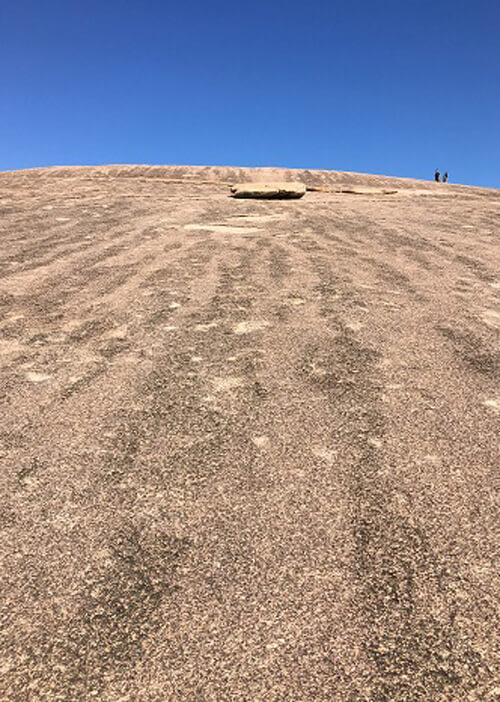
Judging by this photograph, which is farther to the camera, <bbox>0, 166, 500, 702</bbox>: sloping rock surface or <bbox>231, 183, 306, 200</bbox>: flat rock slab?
<bbox>231, 183, 306, 200</bbox>: flat rock slab

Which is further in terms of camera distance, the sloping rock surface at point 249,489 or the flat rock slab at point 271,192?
the flat rock slab at point 271,192

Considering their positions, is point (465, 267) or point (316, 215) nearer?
point (465, 267)

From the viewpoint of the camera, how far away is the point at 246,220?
9258mm

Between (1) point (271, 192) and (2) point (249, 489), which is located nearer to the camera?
(2) point (249, 489)

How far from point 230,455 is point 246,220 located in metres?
7.43

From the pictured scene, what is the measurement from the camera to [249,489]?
2.20m

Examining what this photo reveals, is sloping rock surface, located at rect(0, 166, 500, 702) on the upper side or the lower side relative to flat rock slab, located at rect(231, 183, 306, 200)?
lower

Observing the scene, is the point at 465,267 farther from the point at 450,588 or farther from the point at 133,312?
the point at 450,588

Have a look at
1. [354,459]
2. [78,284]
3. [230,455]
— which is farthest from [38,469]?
[78,284]

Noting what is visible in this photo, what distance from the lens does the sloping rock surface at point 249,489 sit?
4.76ft

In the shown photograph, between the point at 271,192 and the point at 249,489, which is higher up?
the point at 271,192

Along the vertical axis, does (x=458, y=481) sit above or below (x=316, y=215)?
below

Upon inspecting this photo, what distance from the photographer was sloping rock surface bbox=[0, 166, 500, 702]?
1.45 m

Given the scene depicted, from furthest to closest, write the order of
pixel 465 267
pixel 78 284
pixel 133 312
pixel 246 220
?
pixel 246 220
pixel 465 267
pixel 78 284
pixel 133 312
